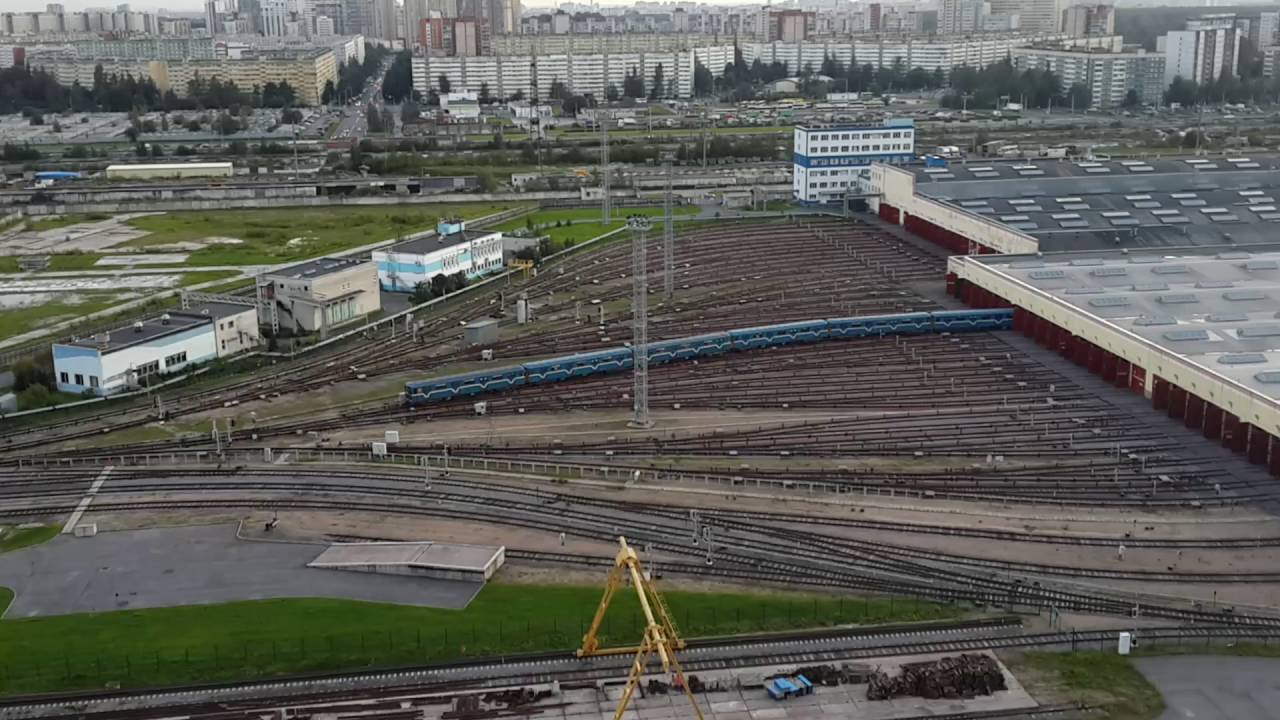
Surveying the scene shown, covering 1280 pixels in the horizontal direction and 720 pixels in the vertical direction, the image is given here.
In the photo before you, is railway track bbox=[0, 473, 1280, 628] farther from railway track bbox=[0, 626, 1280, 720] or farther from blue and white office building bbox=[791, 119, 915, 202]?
blue and white office building bbox=[791, 119, 915, 202]

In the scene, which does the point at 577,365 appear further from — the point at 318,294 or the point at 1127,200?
the point at 1127,200

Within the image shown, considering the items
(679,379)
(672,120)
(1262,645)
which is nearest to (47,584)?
(679,379)

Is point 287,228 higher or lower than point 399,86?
lower

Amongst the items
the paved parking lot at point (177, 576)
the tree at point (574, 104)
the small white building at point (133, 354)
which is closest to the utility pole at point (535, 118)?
the tree at point (574, 104)

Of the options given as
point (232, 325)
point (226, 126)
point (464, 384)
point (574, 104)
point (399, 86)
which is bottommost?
point (464, 384)

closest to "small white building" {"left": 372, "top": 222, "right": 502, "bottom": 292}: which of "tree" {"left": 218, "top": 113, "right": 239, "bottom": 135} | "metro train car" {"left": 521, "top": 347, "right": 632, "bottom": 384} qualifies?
"metro train car" {"left": 521, "top": 347, "right": 632, "bottom": 384}

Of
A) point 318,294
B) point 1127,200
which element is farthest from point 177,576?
point 1127,200
